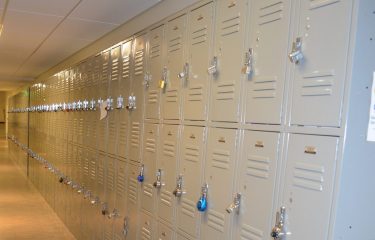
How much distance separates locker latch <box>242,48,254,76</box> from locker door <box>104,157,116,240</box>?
6.82ft

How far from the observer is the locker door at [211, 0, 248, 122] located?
177 centimetres

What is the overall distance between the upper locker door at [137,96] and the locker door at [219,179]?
3.46 ft

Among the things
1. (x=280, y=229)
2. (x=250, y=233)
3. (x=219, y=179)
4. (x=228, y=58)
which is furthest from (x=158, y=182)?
(x=280, y=229)

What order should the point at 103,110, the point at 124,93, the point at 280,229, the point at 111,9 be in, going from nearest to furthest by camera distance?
1. the point at 280,229
2. the point at 111,9
3. the point at 124,93
4. the point at 103,110

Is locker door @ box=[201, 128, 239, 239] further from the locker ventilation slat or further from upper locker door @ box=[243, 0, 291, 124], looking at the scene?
upper locker door @ box=[243, 0, 291, 124]

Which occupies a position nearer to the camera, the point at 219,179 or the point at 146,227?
the point at 219,179

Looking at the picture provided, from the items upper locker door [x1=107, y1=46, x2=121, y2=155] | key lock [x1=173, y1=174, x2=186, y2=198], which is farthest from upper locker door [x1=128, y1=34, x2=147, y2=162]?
key lock [x1=173, y1=174, x2=186, y2=198]

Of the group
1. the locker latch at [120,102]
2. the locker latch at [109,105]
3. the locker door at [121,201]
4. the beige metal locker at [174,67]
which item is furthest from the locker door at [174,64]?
the locker latch at [109,105]

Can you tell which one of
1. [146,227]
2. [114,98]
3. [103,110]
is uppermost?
[114,98]

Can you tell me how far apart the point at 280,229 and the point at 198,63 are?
3.56 feet

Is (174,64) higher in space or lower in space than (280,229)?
higher

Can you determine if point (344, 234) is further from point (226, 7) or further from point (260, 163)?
point (226, 7)

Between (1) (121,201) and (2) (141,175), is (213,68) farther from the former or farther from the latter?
(1) (121,201)

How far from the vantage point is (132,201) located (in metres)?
3.00
